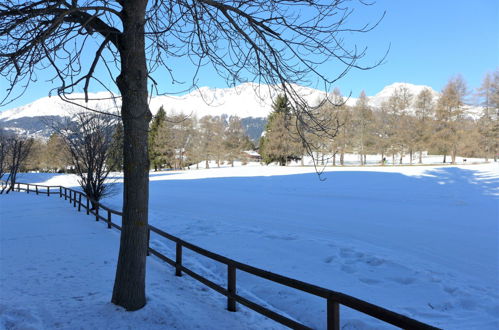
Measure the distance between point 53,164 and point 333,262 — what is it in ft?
249

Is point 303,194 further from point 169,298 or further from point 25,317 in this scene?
point 25,317

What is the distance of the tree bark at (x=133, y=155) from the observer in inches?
181

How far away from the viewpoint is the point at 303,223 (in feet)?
45.4

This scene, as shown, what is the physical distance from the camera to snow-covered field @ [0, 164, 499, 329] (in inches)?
223

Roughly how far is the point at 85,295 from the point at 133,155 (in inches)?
101

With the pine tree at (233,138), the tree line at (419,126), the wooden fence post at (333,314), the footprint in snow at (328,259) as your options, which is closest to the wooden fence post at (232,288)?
the wooden fence post at (333,314)

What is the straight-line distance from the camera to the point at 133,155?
186 inches

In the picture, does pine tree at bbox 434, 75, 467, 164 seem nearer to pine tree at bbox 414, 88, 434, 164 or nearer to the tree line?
the tree line

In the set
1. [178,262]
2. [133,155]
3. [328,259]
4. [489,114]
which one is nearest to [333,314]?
[133,155]

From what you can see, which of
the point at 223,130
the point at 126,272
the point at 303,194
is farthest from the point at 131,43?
the point at 223,130

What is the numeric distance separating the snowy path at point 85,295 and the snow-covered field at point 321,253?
0.03 metres

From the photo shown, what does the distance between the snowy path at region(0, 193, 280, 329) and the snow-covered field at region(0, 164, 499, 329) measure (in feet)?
0.11

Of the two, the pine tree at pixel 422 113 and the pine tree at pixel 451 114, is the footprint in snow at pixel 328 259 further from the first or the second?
the pine tree at pixel 422 113

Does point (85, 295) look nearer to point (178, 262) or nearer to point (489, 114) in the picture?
point (178, 262)
